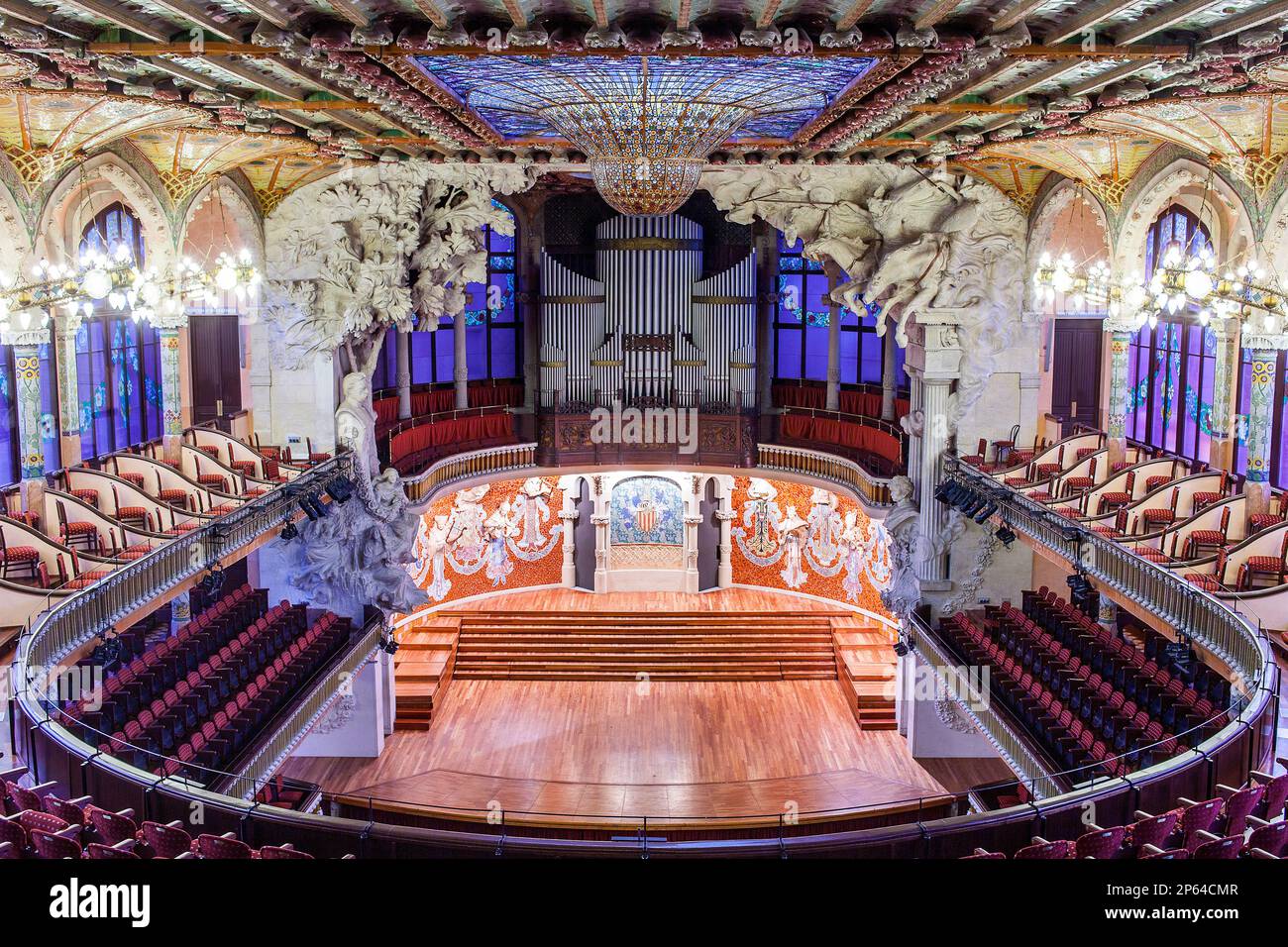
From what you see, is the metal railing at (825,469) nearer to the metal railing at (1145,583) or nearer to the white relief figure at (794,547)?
the white relief figure at (794,547)

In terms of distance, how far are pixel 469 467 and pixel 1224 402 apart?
13274 millimetres

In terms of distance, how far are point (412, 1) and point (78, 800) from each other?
22.1 feet

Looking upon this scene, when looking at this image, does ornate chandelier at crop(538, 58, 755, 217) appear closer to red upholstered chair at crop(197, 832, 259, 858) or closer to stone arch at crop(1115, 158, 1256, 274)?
red upholstered chair at crop(197, 832, 259, 858)

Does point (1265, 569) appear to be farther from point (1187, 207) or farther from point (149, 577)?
point (149, 577)

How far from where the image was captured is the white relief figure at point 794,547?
25953 millimetres

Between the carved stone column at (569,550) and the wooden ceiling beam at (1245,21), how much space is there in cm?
1894

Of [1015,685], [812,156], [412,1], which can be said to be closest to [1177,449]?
[1015,685]

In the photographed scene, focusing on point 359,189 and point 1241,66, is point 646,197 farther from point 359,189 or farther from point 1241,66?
point 359,189

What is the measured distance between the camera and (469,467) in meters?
23.5

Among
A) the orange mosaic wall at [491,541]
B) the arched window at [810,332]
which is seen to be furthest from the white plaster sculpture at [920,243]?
the orange mosaic wall at [491,541]

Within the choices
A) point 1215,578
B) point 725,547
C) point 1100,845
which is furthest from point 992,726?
point 725,547
